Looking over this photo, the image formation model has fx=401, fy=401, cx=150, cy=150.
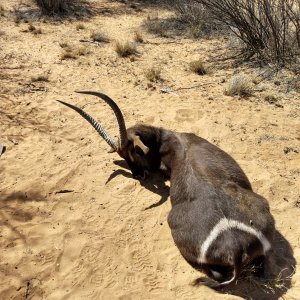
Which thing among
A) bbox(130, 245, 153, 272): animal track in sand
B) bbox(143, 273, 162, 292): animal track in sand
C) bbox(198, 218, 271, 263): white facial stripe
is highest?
bbox(198, 218, 271, 263): white facial stripe

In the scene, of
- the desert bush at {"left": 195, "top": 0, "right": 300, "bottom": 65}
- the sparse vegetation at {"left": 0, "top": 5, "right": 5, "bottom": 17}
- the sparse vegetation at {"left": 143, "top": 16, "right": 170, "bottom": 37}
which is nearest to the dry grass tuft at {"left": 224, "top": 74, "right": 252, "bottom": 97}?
the desert bush at {"left": 195, "top": 0, "right": 300, "bottom": 65}

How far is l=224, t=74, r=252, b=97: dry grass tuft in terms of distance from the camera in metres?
7.83

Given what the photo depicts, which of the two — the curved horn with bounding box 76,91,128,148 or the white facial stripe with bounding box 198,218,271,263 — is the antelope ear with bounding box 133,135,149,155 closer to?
the curved horn with bounding box 76,91,128,148

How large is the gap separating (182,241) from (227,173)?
1060 mm

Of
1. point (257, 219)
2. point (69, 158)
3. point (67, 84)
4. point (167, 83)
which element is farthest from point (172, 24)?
point (257, 219)

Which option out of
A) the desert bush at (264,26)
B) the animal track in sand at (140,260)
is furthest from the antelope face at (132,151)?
the desert bush at (264,26)

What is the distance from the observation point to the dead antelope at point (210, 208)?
13.2 ft

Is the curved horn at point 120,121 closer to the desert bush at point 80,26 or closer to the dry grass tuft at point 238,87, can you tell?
the dry grass tuft at point 238,87

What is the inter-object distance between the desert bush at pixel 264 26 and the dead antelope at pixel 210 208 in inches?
174

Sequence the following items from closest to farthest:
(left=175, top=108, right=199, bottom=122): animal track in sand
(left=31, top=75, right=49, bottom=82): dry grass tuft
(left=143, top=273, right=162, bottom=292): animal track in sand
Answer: (left=143, top=273, right=162, bottom=292): animal track in sand
(left=175, top=108, right=199, bottom=122): animal track in sand
(left=31, top=75, right=49, bottom=82): dry grass tuft

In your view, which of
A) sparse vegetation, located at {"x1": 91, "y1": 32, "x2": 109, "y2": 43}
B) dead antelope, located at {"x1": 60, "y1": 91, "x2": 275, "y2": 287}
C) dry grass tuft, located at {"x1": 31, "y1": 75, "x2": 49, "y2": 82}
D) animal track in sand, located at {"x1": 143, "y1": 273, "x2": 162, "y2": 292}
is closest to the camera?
dead antelope, located at {"x1": 60, "y1": 91, "x2": 275, "y2": 287}

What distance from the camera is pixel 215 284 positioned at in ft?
13.7

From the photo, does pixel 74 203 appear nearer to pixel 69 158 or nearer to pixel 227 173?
pixel 69 158

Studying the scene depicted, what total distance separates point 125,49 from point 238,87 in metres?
3.14
